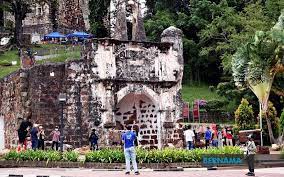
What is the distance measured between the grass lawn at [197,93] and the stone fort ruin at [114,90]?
2173cm

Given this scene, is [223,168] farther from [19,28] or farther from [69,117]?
[19,28]

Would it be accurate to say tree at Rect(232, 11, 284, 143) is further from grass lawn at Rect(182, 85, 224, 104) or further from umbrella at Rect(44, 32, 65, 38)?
umbrella at Rect(44, 32, 65, 38)

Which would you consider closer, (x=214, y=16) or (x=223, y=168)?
(x=223, y=168)

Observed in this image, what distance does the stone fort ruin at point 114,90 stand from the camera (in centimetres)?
2477

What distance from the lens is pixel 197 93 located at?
5341 centimetres

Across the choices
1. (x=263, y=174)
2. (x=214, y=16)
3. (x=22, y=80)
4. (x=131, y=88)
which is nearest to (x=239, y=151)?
(x=263, y=174)

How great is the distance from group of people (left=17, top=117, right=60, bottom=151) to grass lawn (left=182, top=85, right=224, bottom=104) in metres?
25.1

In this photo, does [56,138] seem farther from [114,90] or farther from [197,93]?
[197,93]

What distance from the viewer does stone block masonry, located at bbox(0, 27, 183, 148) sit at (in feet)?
81.2

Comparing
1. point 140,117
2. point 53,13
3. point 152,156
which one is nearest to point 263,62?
point 140,117

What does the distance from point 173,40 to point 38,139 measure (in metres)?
7.67

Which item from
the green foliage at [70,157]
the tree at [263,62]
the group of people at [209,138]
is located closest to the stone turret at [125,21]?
the group of people at [209,138]

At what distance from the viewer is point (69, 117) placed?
24797 mm

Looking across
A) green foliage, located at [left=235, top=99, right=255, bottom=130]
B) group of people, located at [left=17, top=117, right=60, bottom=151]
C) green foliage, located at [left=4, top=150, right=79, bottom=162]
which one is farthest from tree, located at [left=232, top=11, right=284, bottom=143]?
green foliage, located at [left=4, top=150, right=79, bottom=162]
